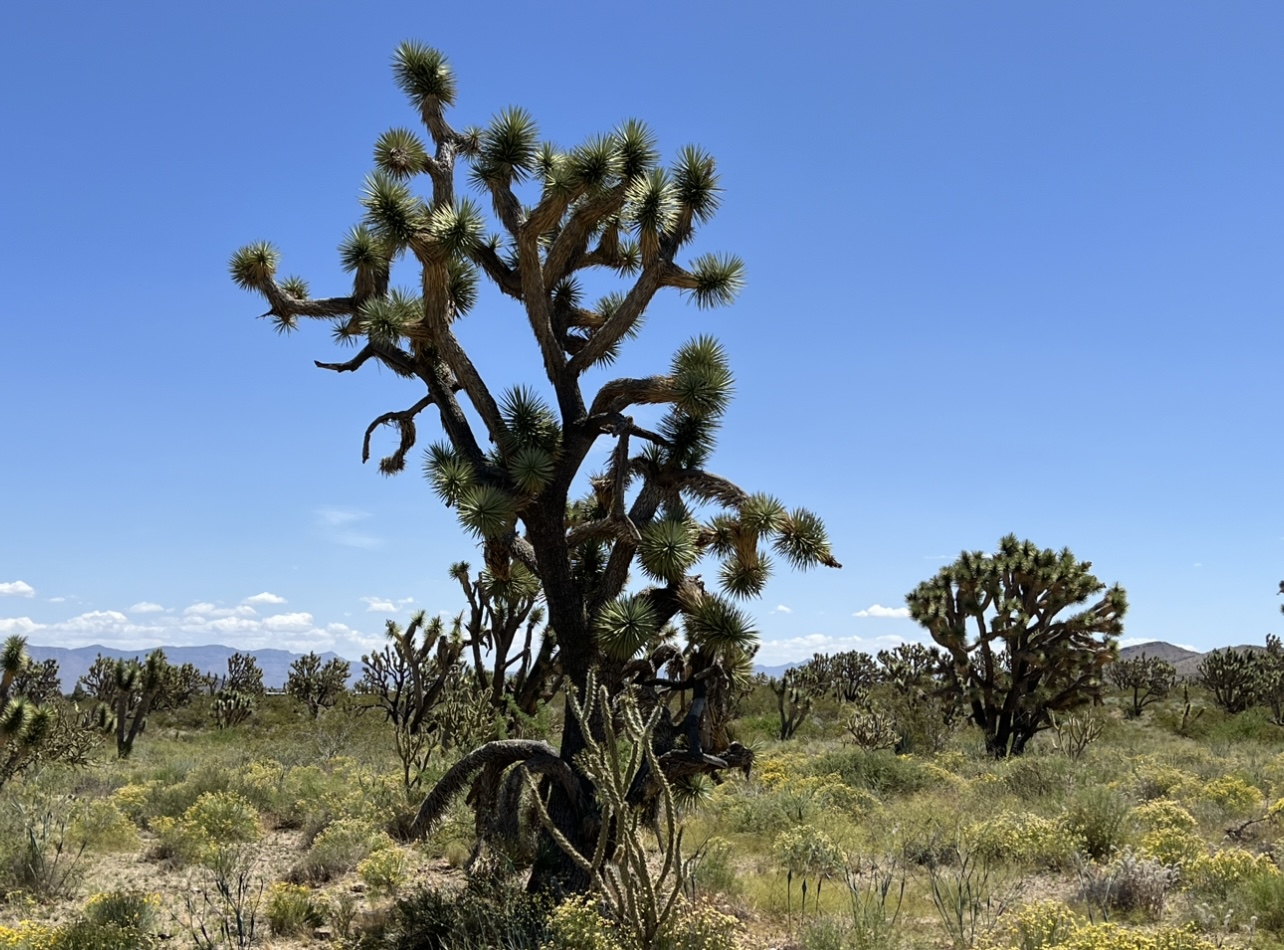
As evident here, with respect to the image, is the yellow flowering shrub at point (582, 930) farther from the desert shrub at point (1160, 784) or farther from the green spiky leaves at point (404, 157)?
the desert shrub at point (1160, 784)

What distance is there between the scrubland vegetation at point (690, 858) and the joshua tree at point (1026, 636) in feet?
7.41

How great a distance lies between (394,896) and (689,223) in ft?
22.4

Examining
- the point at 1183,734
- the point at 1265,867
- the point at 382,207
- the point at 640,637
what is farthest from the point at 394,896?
the point at 1183,734

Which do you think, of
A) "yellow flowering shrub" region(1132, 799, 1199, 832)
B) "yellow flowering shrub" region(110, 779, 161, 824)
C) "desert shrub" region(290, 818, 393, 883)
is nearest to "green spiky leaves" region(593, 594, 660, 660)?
"desert shrub" region(290, 818, 393, 883)

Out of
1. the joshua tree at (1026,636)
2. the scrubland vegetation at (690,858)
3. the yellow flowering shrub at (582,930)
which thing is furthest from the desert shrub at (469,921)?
the joshua tree at (1026,636)

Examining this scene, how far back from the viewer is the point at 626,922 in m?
5.49

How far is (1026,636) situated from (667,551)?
17.3 metres

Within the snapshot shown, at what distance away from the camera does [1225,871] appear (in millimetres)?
7934

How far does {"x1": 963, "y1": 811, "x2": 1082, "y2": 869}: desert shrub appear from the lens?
31.7 feet

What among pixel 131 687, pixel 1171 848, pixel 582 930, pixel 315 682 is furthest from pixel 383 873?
pixel 315 682

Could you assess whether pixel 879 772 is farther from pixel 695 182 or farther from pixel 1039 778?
pixel 695 182

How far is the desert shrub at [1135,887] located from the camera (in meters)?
7.78

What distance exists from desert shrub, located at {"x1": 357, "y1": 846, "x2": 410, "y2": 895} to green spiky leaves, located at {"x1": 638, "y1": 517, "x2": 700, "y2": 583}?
4133mm

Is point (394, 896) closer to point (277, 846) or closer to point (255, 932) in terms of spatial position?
point (255, 932)
